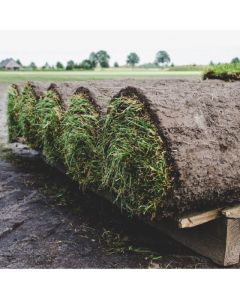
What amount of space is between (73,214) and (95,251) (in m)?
1.16

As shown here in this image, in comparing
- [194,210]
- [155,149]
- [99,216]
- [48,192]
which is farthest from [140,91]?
[48,192]

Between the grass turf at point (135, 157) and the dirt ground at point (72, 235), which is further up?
the grass turf at point (135, 157)

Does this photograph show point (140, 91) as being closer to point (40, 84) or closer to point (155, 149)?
point (155, 149)

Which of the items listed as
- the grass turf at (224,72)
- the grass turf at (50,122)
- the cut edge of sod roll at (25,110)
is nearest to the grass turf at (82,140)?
the grass turf at (50,122)

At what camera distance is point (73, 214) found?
5.43m

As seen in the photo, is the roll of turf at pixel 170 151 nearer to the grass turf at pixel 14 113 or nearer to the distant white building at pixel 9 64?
the grass turf at pixel 14 113

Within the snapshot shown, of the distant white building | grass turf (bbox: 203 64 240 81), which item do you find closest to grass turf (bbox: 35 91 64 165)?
grass turf (bbox: 203 64 240 81)

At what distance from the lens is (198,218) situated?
3742mm

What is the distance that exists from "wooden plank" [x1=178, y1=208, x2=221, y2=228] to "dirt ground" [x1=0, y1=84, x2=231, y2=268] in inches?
19.4

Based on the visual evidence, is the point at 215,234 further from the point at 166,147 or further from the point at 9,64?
the point at 9,64

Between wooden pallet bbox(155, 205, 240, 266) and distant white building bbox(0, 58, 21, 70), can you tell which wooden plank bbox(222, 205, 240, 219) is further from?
distant white building bbox(0, 58, 21, 70)

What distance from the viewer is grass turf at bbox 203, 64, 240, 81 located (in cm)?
859

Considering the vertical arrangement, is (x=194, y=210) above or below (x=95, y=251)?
above

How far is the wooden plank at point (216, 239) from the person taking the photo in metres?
3.85
